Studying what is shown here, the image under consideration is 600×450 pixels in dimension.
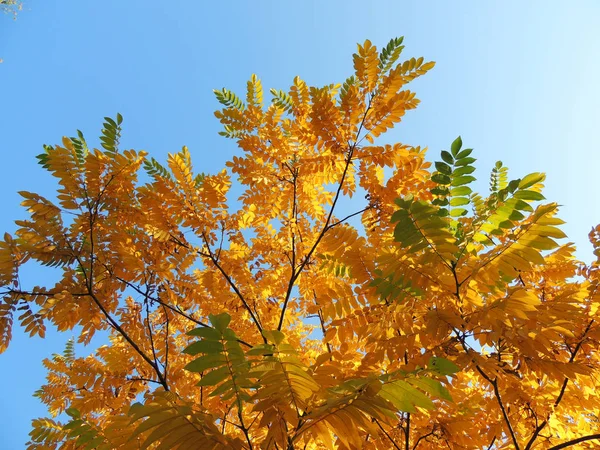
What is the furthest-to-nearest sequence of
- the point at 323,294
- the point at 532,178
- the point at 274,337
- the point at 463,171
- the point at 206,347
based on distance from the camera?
the point at 323,294 < the point at 463,171 < the point at 532,178 < the point at 274,337 < the point at 206,347

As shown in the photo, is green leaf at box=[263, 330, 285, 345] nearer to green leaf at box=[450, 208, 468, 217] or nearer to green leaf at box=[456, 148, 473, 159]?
green leaf at box=[450, 208, 468, 217]

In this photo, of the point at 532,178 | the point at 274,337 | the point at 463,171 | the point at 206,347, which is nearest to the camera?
the point at 206,347

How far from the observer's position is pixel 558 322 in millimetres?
1894

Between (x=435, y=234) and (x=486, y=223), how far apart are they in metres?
0.44

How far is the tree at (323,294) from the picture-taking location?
146 cm

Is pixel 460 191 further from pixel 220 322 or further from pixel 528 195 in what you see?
pixel 220 322

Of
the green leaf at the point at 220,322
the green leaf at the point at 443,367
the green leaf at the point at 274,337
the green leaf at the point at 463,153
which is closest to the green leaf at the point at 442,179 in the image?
Answer: the green leaf at the point at 463,153

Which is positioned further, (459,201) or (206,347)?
(459,201)

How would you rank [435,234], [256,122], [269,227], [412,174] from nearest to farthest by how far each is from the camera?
[435,234] < [412,174] < [256,122] < [269,227]

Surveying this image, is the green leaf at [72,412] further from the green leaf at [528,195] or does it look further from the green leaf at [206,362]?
the green leaf at [528,195]

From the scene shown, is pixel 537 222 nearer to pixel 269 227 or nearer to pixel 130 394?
pixel 269 227

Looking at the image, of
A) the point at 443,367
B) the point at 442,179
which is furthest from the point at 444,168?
the point at 443,367

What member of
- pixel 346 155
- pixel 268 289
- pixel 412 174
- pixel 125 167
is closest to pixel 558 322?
pixel 412 174

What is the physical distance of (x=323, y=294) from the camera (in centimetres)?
290
